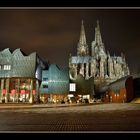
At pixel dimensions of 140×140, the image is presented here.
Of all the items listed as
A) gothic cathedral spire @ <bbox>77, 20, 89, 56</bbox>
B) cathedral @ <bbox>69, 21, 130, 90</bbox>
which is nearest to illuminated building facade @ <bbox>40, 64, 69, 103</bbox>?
cathedral @ <bbox>69, 21, 130, 90</bbox>

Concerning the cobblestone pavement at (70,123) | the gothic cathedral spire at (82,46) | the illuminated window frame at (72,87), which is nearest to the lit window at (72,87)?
the illuminated window frame at (72,87)

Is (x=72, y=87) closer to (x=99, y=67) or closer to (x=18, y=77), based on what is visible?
(x=18, y=77)

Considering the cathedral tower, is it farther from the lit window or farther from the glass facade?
the glass facade

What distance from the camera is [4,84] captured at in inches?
1428

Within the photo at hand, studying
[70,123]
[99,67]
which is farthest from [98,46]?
[70,123]

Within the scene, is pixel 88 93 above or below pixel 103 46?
below

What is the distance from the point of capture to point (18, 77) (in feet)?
118

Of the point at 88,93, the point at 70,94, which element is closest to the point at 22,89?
the point at 70,94

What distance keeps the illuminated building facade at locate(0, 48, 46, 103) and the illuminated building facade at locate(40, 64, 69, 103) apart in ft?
14.3

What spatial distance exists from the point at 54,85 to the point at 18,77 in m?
8.36

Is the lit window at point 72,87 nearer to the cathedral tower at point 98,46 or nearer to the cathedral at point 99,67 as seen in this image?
the cathedral at point 99,67

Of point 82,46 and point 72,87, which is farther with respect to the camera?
point 82,46
